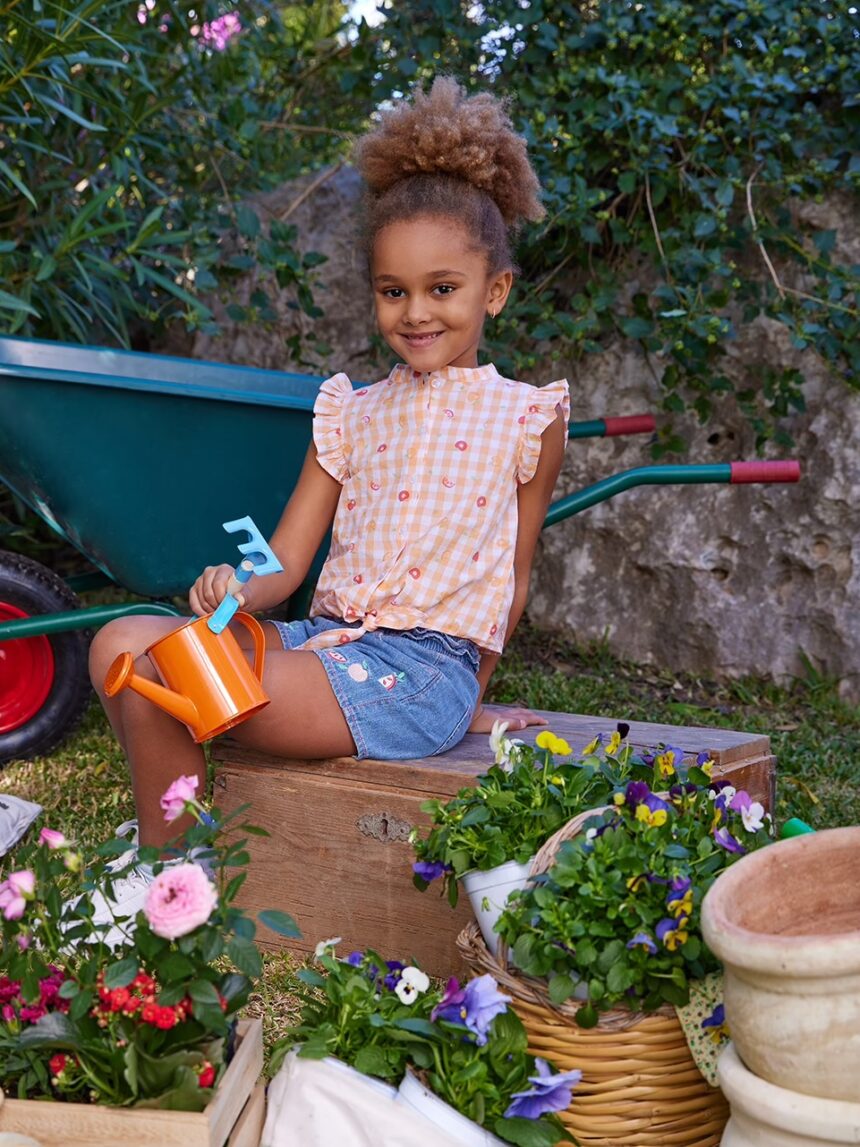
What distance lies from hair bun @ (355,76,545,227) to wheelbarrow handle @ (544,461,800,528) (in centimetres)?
50

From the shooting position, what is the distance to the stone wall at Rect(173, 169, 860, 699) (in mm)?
2930

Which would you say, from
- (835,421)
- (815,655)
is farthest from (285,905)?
(835,421)

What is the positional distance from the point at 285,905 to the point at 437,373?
0.85 meters

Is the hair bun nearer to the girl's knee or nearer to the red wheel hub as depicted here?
Result: the girl's knee

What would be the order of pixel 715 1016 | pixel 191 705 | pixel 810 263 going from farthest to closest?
pixel 810 263
pixel 191 705
pixel 715 1016

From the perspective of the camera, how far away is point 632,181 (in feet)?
9.37

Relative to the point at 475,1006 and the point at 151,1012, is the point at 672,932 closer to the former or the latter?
the point at 475,1006

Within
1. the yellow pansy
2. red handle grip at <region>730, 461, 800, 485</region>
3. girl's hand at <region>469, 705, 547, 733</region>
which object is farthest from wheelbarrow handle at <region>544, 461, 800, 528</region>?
the yellow pansy

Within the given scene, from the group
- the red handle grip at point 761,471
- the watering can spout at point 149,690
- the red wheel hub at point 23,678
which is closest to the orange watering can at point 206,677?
the watering can spout at point 149,690

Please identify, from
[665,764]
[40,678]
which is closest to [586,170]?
[40,678]

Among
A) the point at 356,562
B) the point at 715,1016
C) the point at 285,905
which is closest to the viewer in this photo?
the point at 715,1016

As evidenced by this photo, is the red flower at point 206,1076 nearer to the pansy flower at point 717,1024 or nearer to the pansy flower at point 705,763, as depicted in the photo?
the pansy flower at point 717,1024

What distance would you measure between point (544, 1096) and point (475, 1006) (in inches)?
4.2

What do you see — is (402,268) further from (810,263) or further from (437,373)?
(810,263)
